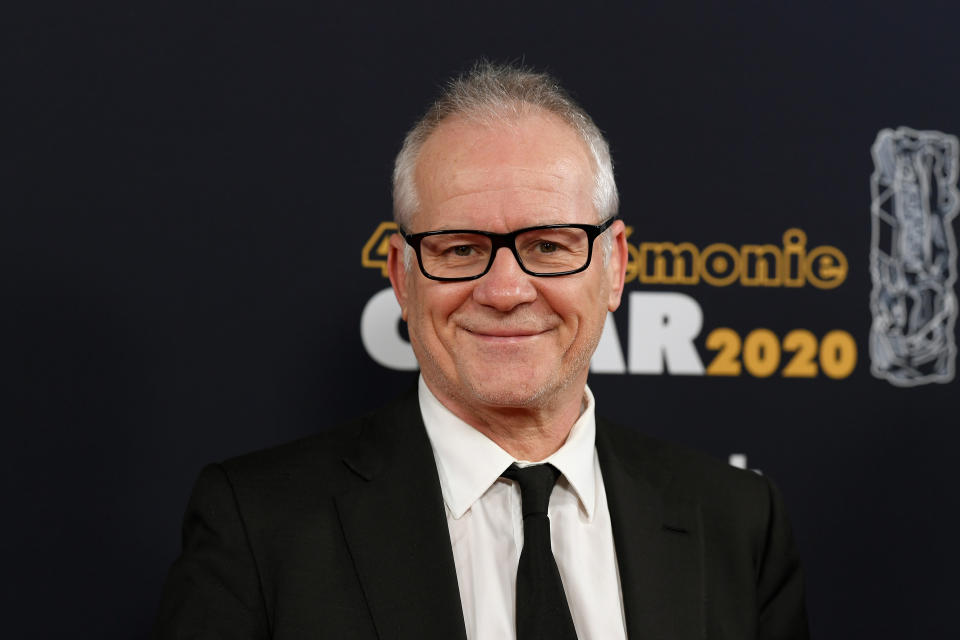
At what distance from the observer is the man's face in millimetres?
1447

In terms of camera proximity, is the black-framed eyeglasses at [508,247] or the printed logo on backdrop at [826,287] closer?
the black-framed eyeglasses at [508,247]

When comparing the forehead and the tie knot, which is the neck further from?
the forehead

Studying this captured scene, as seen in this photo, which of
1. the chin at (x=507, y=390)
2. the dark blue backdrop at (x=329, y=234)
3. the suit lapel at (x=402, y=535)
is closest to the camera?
the suit lapel at (x=402, y=535)

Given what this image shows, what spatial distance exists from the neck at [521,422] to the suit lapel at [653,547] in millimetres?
128

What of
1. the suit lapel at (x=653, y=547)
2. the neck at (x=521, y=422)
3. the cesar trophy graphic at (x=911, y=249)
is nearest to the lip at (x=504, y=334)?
the neck at (x=521, y=422)

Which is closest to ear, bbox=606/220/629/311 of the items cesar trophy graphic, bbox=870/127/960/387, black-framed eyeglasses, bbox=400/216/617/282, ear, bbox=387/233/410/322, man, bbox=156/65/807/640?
man, bbox=156/65/807/640

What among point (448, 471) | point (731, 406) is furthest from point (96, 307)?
point (731, 406)

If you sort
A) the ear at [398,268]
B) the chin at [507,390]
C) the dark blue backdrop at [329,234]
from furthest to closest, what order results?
the dark blue backdrop at [329,234] < the ear at [398,268] < the chin at [507,390]

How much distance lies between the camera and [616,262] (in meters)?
1.64

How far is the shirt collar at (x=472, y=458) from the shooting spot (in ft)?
4.90

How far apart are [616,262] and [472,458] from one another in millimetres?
412

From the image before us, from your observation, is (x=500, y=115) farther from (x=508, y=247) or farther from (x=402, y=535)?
(x=402, y=535)

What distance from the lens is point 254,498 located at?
146 centimetres

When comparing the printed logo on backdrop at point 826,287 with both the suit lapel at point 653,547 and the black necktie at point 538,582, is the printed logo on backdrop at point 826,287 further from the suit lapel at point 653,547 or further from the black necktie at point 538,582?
the black necktie at point 538,582
